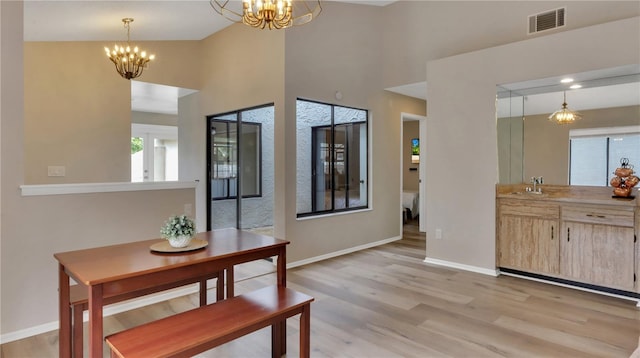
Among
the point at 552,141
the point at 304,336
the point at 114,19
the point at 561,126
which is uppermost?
the point at 114,19

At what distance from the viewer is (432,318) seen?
2963 millimetres

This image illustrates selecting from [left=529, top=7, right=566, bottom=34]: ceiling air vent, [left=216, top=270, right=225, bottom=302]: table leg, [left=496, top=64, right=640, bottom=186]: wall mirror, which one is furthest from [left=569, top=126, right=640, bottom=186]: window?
[left=216, top=270, right=225, bottom=302]: table leg

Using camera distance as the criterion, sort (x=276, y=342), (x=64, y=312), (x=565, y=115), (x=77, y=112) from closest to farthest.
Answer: (x=64, y=312), (x=276, y=342), (x=565, y=115), (x=77, y=112)

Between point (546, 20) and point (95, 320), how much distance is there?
5.20 m

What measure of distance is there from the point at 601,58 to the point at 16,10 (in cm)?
510

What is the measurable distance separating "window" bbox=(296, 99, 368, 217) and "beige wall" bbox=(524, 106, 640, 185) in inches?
88.0

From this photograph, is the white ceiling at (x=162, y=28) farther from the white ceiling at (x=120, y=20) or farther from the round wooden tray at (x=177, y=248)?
the round wooden tray at (x=177, y=248)

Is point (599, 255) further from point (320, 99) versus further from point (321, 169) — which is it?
point (320, 99)

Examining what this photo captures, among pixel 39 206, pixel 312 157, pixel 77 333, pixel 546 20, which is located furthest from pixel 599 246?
pixel 39 206

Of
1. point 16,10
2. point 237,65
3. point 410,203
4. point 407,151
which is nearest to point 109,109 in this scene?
point 237,65

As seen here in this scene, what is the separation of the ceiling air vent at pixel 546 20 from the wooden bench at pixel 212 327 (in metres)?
4.26

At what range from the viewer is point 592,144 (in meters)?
4.05

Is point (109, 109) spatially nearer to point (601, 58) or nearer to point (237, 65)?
point (237, 65)

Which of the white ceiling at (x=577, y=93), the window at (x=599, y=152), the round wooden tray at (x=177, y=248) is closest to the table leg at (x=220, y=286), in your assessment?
the round wooden tray at (x=177, y=248)
